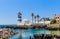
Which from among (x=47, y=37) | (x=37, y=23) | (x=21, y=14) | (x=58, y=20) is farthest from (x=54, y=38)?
(x=37, y=23)

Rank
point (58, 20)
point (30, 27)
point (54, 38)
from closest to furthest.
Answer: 1. point (54, 38)
2. point (58, 20)
3. point (30, 27)

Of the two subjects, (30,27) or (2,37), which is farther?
(30,27)

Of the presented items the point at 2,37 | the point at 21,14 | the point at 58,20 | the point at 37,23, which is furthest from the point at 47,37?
the point at 37,23

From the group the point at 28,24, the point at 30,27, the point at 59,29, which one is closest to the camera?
the point at 59,29

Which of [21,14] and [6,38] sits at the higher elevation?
[21,14]

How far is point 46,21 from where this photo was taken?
30.2 metres

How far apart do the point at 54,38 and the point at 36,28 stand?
55.3 feet

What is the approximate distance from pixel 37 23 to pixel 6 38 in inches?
621

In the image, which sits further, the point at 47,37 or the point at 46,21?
the point at 46,21

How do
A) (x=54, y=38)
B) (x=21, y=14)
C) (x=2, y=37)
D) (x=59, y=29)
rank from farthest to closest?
1. (x=59, y=29)
2. (x=21, y=14)
3. (x=2, y=37)
4. (x=54, y=38)

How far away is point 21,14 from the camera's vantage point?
16375 mm

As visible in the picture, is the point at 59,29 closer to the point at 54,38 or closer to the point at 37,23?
the point at 37,23

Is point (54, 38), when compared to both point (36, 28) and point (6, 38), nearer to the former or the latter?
point (6, 38)

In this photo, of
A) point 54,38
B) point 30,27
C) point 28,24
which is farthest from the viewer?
point 28,24
